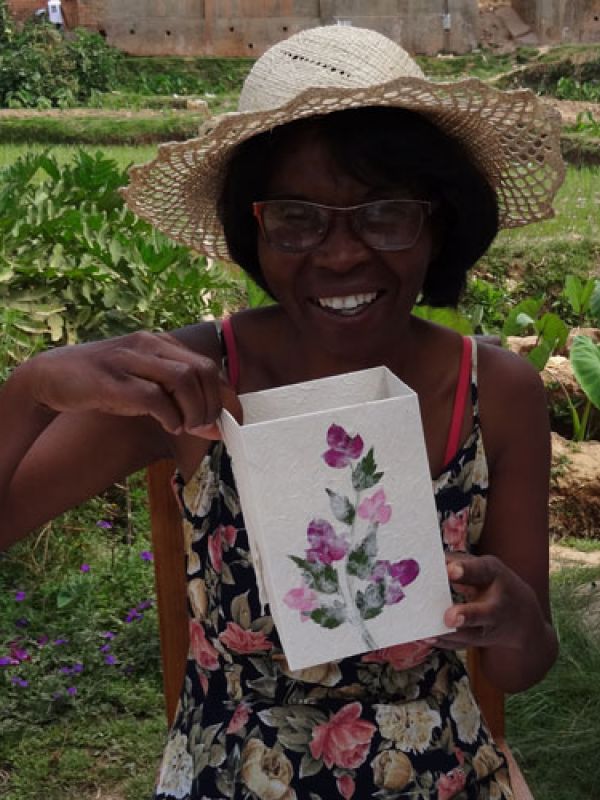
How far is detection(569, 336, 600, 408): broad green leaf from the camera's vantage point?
13.7 feet

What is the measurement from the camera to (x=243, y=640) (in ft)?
5.13

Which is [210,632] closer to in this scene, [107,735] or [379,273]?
[379,273]

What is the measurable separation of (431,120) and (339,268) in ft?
0.78

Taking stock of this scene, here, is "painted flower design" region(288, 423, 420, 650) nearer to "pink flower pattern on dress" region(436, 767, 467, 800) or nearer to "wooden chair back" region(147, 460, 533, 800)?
"pink flower pattern on dress" region(436, 767, 467, 800)

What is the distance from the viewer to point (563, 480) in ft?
14.4

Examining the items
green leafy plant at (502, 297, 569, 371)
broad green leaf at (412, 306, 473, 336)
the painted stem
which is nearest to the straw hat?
the painted stem

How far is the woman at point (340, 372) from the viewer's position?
1.46 meters

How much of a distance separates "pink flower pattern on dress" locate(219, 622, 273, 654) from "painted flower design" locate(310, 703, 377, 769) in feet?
0.39

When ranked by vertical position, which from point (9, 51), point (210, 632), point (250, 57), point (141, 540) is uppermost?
point (210, 632)

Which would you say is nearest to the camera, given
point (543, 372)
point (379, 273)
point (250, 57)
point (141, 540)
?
point (379, 273)

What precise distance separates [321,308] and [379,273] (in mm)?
82

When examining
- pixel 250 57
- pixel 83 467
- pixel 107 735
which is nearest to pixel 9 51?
pixel 250 57

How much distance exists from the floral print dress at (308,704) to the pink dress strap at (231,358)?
10 cm

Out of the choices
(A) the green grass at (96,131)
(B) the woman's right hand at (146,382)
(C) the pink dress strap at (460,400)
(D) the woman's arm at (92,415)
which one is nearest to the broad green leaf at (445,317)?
(C) the pink dress strap at (460,400)
